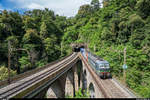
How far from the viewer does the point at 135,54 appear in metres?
23.4

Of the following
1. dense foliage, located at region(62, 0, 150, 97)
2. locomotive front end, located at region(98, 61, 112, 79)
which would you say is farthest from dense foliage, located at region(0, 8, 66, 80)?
dense foliage, located at region(62, 0, 150, 97)

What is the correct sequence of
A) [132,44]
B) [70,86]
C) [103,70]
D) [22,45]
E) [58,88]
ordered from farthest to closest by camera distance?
[22,45] → [132,44] → [70,86] → [58,88] → [103,70]

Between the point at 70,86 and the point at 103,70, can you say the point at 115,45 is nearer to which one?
the point at 70,86

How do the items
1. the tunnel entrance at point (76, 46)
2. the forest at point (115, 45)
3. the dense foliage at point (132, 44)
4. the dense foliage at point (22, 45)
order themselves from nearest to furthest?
the dense foliage at point (132, 44), the forest at point (115, 45), the dense foliage at point (22, 45), the tunnel entrance at point (76, 46)

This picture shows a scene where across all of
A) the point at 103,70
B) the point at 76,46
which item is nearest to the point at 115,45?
the point at 103,70

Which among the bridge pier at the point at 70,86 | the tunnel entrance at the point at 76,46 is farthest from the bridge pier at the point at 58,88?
the tunnel entrance at the point at 76,46

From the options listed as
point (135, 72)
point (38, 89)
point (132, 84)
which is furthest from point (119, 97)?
point (135, 72)

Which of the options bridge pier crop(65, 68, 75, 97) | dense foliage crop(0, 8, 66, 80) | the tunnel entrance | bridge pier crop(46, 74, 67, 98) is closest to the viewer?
bridge pier crop(46, 74, 67, 98)

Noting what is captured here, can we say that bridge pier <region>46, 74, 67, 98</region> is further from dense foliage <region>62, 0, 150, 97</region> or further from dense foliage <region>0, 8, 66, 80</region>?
dense foliage <region>0, 8, 66, 80</region>

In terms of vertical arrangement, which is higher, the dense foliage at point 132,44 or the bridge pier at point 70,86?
the dense foliage at point 132,44

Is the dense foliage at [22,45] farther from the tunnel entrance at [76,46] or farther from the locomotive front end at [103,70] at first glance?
the locomotive front end at [103,70]

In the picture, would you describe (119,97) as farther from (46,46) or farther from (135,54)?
(46,46)

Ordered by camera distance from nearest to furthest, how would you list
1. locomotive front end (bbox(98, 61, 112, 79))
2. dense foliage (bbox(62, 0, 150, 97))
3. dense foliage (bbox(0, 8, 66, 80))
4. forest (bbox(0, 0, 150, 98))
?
1. locomotive front end (bbox(98, 61, 112, 79))
2. dense foliage (bbox(62, 0, 150, 97))
3. forest (bbox(0, 0, 150, 98))
4. dense foliage (bbox(0, 8, 66, 80))

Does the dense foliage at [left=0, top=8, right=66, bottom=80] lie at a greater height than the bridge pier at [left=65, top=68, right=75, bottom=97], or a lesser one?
greater
